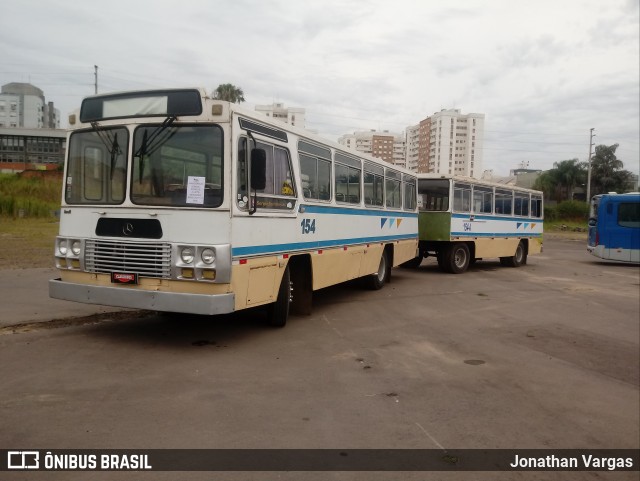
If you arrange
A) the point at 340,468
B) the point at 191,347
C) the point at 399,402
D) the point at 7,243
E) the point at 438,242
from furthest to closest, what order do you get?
1. the point at 7,243
2. the point at 438,242
3. the point at 191,347
4. the point at 399,402
5. the point at 340,468

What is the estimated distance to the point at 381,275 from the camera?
12.8 m

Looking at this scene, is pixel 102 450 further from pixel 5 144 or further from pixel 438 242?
pixel 5 144

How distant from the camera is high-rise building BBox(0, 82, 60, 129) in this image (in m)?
111

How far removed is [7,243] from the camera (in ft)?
62.7

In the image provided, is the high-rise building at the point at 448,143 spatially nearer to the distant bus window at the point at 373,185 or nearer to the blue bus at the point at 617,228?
the blue bus at the point at 617,228

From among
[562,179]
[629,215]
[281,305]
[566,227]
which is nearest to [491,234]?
[629,215]

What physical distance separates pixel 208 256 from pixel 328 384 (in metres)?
1.97

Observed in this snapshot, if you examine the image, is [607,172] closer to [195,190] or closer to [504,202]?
[504,202]

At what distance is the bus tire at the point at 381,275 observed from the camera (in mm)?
12383

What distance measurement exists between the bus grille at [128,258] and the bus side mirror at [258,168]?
1277 millimetres

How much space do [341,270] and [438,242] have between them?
24.0 feet

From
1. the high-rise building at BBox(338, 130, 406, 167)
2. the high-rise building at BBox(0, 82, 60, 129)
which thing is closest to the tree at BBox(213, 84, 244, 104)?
the high-rise building at BBox(338, 130, 406, 167)

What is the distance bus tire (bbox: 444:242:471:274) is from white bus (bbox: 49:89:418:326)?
9.81 m

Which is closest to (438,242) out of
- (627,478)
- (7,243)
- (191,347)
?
(191,347)
